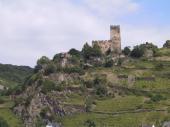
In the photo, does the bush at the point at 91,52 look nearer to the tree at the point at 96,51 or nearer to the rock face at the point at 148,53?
the tree at the point at 96,51

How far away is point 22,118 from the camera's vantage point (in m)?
134

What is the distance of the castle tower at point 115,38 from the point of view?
150625 mm

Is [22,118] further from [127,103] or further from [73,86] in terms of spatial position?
[127,103]

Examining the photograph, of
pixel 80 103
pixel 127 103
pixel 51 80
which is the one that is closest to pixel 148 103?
pixel 127 103

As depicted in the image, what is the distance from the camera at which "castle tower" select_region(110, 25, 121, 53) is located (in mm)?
150625

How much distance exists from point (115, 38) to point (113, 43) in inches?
50.9

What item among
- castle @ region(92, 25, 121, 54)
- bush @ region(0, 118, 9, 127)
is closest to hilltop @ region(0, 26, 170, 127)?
castle @ region(92, 25, 121, 54)

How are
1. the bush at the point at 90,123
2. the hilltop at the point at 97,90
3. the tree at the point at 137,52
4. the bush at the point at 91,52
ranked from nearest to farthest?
1. the bush at the point at 90,123
2. the hilltop at the point at 97,90
3. the bush at the point at 91,52
4. the tree at the point at 137,52

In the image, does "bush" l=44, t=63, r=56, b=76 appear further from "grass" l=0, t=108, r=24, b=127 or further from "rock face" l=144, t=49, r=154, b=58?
"rock face" l=144, t=49, r=154, b=58

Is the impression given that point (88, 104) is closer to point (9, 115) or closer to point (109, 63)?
point (9, 115)

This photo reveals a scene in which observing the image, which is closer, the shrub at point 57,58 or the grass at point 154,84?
the grass at point 154,84

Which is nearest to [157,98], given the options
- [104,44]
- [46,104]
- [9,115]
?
[46,104]

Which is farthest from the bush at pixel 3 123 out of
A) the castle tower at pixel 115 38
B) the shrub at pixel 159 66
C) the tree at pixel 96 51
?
the castle tower at pixel 115 38

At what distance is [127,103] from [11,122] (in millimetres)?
19967
